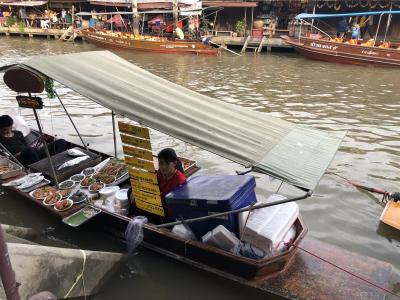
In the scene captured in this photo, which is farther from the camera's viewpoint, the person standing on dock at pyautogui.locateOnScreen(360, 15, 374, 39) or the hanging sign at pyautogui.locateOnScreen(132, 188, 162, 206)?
the person standing on dock at pyautogui.locateOnScreen(360, 15, 374, 39)

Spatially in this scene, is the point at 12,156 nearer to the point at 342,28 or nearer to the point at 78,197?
the point at 78,197

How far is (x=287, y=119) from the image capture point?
12.7m

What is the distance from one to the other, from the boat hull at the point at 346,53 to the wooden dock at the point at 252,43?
2174 millimetres

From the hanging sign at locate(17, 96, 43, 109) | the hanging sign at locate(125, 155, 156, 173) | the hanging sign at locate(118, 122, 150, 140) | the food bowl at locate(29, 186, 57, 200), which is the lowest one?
the food bowl at locate(29, 186, 57, 200)

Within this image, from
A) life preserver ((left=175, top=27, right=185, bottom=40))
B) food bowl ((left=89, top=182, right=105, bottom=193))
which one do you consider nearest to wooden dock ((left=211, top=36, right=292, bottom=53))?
life preserver ((left=175, top=27, right=185, bottom=40))

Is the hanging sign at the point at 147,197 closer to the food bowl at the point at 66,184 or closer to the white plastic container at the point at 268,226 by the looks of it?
the white plastic container at the point at 268,226

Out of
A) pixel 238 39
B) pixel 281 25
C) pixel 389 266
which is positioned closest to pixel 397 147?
pixel 389 266

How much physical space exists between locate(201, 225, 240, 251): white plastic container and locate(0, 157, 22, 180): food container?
423 cm

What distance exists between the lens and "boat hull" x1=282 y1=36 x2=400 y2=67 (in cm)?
2103

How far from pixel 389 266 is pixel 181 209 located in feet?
10.0

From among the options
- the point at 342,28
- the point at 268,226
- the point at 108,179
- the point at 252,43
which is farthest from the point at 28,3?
the point at 268,226

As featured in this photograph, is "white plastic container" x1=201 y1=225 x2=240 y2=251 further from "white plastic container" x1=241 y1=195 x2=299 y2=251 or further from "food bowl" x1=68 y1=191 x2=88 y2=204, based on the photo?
"food bowl" x1=68 y1=191 x2=88 y2=204

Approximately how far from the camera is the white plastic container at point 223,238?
4.80 m

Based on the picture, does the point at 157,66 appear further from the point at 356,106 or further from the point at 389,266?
the point at 389,266
